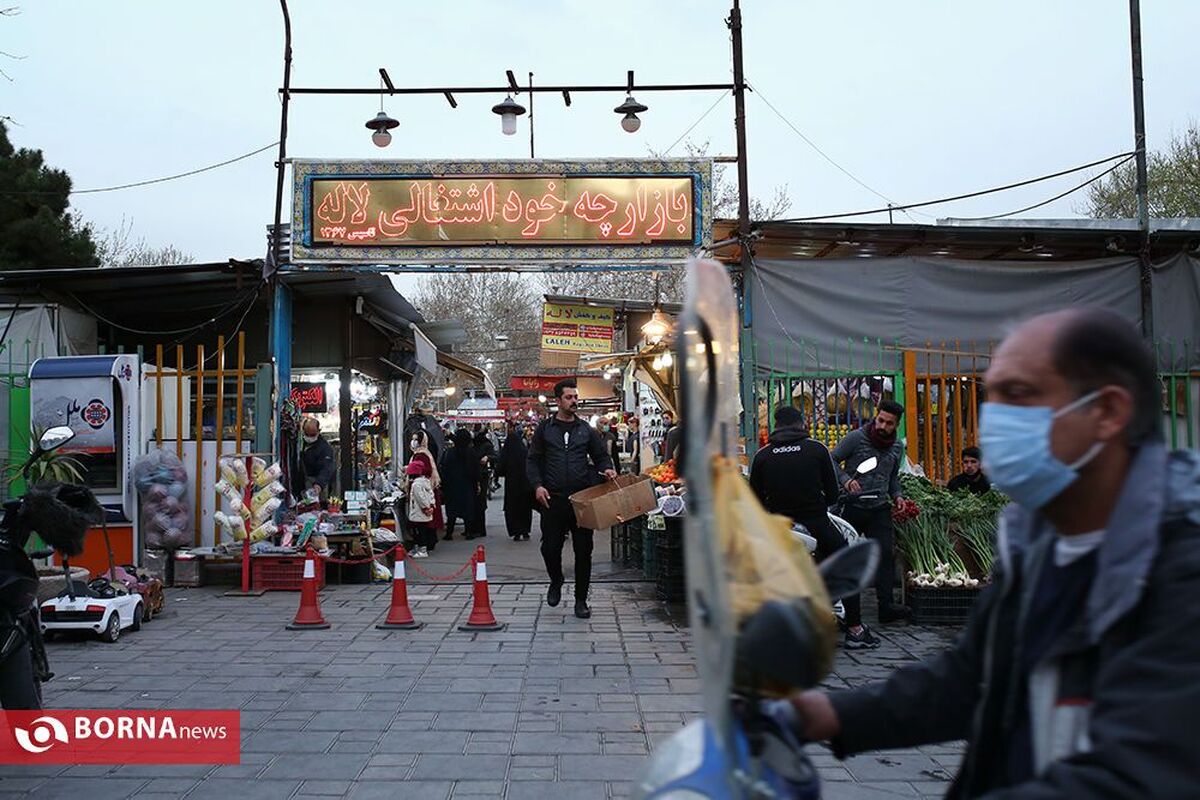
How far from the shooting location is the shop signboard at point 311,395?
Result: 49.1 feet

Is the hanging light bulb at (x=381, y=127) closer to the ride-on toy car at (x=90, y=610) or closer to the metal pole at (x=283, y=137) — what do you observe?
the metal pole at (x=283, y=137)

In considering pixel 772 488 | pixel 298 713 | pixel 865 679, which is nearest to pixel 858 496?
pixel 772 488

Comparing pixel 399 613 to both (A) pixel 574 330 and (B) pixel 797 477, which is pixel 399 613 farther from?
(A) pixel 574 330

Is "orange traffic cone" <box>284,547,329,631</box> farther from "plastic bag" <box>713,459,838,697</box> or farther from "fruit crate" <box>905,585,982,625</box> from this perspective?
"plastic bag" <box>713,459,838,697</box>

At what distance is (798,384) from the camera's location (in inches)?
422

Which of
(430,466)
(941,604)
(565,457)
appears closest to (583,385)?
(430,466)

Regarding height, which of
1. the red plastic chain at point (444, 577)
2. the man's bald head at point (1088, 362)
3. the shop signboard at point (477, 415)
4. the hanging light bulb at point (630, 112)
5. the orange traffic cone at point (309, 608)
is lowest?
the red plastic chain at point (444, 577)

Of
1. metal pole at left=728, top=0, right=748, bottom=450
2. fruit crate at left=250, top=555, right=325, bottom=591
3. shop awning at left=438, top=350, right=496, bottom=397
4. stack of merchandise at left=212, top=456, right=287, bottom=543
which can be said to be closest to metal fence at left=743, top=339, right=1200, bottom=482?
metal pole at left=728, top=0, right=748, bottom=450

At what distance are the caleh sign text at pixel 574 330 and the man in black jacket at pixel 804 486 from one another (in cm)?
895

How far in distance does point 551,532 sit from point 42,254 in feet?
62.0

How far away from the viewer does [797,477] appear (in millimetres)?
7145

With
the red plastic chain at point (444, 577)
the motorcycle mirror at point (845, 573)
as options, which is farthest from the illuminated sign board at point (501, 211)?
the motorcycle mirror at point (845, 573)

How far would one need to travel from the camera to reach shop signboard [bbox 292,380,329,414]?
1497 centimetres

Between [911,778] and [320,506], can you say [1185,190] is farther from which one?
[911,778]
